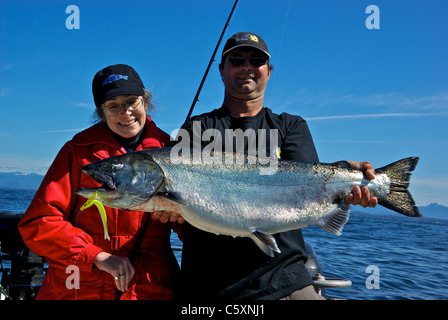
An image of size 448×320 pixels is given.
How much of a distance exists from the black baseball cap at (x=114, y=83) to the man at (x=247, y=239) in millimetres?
652

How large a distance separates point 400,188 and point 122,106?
2818 millimetres

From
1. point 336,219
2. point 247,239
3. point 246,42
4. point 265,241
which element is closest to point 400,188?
point 336,219

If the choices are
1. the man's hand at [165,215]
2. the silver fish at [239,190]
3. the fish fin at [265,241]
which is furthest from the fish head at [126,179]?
the fish fin at [265,241]

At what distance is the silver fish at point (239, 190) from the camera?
3225 millimetres

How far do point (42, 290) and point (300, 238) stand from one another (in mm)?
2425

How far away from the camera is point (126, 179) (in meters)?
3.23

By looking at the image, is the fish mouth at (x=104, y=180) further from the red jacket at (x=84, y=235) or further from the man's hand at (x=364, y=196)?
the man's hand at (x=364, y=196)

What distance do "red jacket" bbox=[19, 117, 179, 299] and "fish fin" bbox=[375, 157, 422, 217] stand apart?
2.19 metres

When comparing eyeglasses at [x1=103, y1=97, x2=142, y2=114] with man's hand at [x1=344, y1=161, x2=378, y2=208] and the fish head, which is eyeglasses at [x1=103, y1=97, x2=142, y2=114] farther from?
man's hand at [x1=344, y1=161, x2=378, y2=208]

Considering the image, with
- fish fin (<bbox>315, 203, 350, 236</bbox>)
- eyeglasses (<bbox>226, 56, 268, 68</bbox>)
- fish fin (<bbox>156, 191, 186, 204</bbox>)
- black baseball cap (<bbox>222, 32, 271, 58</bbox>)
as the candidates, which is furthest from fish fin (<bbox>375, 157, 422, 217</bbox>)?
fish fin (<bbox>156, 191, 186, 204</bbox>)

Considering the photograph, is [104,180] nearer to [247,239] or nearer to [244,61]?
[247,239]
